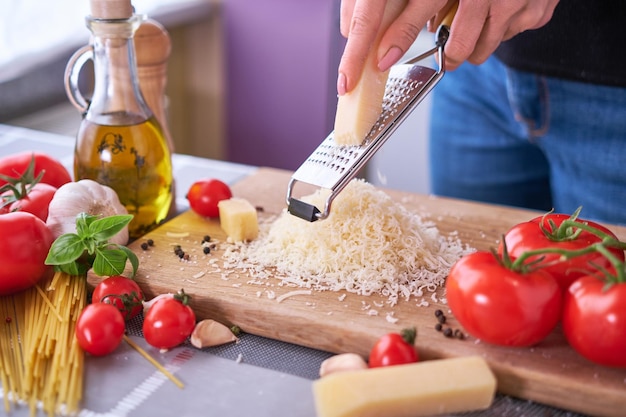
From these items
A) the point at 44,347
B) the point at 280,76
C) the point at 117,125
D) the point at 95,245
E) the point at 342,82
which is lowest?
the point at 280,76

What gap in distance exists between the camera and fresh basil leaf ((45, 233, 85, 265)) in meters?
1.14

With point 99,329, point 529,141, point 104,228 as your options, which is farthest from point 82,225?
point 529,141

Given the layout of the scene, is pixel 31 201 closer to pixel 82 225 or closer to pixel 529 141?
pixel 82 225

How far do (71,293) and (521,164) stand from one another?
4.13 feet

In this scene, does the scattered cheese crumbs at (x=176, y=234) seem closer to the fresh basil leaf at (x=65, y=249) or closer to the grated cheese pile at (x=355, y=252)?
the grated cheese pile at (x=355, y=252)

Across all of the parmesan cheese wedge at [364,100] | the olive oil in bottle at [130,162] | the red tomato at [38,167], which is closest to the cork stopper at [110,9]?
the olive oil in bottle at [130,162]

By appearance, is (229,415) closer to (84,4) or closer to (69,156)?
(69,156)

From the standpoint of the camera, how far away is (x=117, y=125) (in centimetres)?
136

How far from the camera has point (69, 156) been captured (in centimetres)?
187

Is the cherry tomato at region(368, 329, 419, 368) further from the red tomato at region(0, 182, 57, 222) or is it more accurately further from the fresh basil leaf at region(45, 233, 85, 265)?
the red tomato at region(0, 182, 57, 222)

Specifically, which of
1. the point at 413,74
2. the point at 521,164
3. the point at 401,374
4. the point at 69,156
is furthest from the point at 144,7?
the point at 401,374

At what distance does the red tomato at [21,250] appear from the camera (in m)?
1.14

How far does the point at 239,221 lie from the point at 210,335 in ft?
1.04

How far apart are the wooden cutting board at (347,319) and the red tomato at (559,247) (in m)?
0.10
